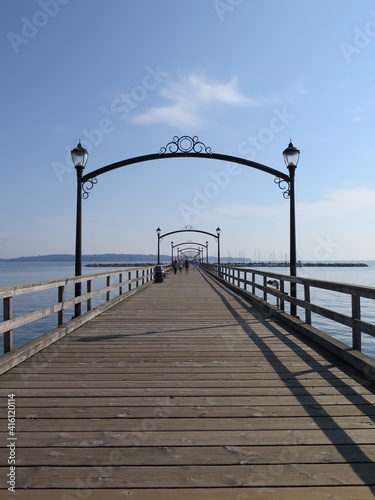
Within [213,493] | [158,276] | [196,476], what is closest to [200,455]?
[196,476]

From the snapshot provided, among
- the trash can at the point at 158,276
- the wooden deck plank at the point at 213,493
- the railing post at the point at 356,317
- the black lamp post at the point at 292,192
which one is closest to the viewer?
the wooden deck plank at the point at 213,493

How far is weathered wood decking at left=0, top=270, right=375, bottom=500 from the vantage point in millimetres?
2492

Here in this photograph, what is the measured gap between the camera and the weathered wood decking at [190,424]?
2492 mm

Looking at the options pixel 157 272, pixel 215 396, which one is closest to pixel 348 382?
pixel 215 396

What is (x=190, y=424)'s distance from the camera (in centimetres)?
334

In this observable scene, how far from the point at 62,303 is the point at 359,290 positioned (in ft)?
15.2

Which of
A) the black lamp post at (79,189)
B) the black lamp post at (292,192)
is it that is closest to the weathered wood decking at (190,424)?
the black lamp post at (292,192)

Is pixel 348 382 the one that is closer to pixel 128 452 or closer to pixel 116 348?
pixel 128 452

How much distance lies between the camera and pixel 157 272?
24.9m

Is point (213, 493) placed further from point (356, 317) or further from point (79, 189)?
point (79, 189)

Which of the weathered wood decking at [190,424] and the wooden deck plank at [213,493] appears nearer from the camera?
the wooden deck plank at [213,493]

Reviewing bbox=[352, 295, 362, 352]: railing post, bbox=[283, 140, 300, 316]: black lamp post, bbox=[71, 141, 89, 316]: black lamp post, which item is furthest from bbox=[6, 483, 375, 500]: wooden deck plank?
bbox=[71, 141, 89, 316]: black lamp post

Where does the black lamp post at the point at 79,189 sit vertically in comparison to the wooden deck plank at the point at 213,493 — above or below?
above

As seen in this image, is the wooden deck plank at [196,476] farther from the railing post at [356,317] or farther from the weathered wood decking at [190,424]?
the railing post at [356,317]
